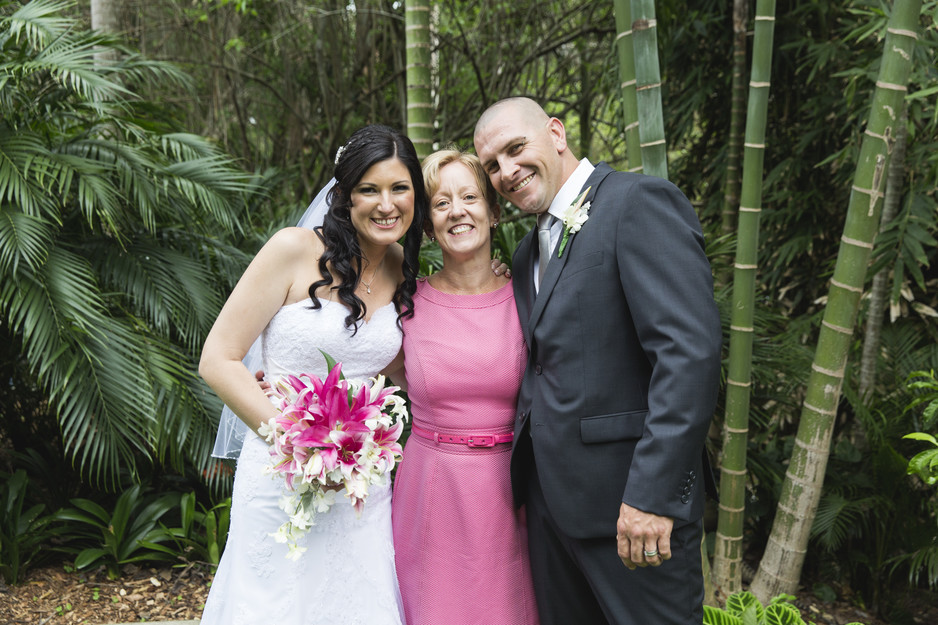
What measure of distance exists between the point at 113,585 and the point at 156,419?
0.91 m

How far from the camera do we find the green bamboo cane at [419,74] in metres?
3.11

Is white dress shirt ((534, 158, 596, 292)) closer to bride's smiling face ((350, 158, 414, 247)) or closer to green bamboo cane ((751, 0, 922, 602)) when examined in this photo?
bride's smiling face ((350, 158, 414, 247))

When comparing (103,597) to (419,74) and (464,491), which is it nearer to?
(464,491)

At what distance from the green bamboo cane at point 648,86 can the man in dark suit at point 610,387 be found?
589mm

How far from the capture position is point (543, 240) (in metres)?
2.20

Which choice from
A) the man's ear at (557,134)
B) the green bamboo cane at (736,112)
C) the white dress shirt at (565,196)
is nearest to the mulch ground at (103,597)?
the white dress shirt at (565,196)

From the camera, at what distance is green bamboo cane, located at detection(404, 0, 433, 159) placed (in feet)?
10.2

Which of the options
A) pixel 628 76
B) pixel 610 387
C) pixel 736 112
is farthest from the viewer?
pixel 736 112

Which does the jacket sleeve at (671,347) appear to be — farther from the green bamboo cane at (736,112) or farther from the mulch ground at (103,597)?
the green bamboo cane at (736,112)

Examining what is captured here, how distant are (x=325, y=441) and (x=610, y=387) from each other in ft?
2.45

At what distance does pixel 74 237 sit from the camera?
387 cm

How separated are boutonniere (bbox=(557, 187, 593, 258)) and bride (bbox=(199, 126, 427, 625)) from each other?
19.2 inches

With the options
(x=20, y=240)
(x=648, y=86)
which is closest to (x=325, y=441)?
(x=648, y=86)

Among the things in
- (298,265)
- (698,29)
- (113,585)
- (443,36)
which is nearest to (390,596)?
(298,265)
